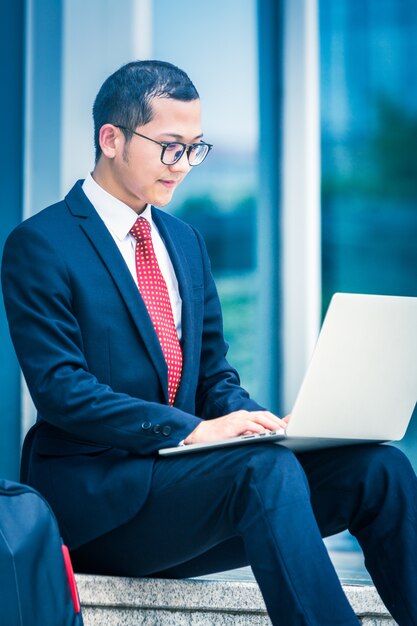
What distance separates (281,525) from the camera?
2.18 metres

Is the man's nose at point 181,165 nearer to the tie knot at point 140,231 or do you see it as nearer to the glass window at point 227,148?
the tie knot at point 140,231

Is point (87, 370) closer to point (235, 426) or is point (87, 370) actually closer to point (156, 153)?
point (235, 426)

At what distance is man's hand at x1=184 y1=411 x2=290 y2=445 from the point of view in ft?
7.90

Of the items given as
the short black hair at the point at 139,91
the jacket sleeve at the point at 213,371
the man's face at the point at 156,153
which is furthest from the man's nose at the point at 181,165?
the jacket sleeve at the point at 213,371

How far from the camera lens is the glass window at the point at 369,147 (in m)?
4.09

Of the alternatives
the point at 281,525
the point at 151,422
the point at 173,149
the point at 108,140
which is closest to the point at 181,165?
the point at 173,149

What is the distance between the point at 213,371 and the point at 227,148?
1503mm

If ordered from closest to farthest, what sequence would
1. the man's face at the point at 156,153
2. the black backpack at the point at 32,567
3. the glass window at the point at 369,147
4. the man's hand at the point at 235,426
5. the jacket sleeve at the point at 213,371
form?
the black backpack at the point at 32,567
the man's hand at the point at 235,426
the man's face at the point at 156,153
the jacket sleeve at the point at 213,371
the glass window at the point at 369,147

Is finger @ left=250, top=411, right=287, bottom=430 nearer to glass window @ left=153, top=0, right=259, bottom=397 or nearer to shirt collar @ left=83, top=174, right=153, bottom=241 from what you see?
shirt collar @ left=83, top=174, right=153, bottom=241

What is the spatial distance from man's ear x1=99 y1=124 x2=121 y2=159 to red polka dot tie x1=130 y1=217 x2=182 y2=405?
0.17m

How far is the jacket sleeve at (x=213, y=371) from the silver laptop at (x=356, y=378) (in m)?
0.41

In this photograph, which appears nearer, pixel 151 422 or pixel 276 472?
pixel 276 472

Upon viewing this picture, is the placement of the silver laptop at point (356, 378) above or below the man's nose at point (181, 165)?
below

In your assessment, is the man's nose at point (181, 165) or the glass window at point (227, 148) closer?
the man's nose at point (181, 165)
